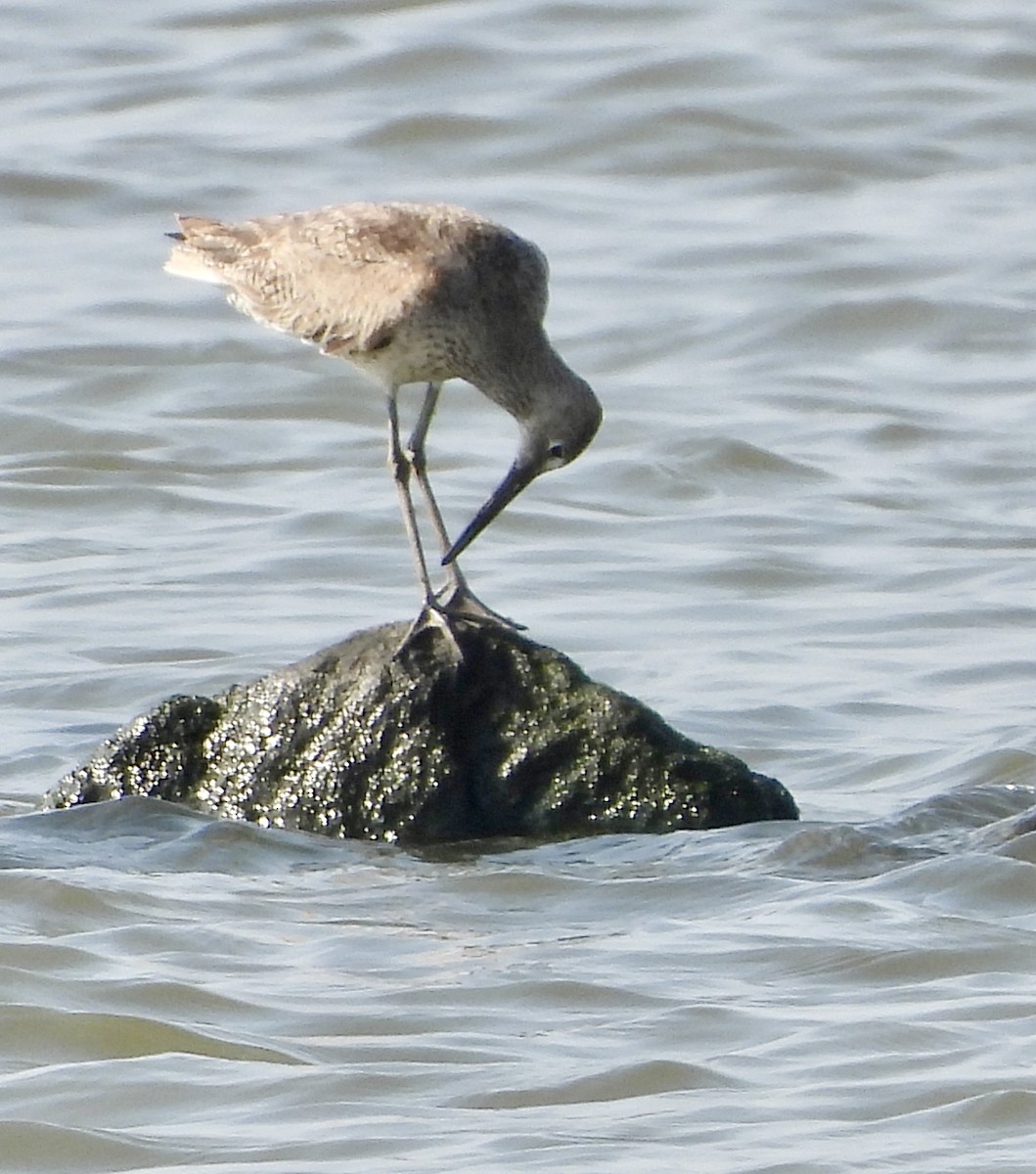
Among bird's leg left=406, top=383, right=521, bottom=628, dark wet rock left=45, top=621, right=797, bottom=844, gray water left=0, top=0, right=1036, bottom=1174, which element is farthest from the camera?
bird's leg left=406, top=383, right=521, bottom=628

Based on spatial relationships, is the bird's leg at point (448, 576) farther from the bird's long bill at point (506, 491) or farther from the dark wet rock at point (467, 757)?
the dark wet rock at point (467, 757)

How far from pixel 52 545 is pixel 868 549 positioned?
8.91 feet

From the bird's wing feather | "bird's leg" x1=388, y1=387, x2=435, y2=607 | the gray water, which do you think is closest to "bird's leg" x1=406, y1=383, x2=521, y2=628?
"bird's leg" x1=388, y1=387, x2=435, y2=607

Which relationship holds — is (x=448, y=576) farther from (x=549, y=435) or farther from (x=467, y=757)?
(x=467, y=757)

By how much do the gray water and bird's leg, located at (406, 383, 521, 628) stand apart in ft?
2.36

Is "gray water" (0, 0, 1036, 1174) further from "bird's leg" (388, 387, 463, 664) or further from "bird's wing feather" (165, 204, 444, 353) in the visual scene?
"bird's wing feather" (165, 204, 444, 353)

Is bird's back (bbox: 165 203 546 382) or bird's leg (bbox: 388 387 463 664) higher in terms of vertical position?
bird's back (bbox: 165 203 546 382)

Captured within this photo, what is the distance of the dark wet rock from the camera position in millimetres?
6375

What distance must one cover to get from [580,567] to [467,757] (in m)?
2.73

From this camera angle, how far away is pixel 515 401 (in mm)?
7219

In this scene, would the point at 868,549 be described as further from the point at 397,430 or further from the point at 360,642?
the point at 360,642

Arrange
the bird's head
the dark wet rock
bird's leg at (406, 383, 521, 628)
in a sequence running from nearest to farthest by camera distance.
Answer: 1. the dark wet rock
2. bird's leg at (406, 383, 521, 628)
3. the bird's head

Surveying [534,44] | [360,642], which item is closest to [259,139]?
[534,44]

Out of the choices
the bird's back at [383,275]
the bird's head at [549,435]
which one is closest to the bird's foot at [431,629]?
the bird's head at [549,435]
